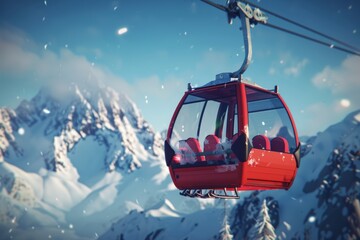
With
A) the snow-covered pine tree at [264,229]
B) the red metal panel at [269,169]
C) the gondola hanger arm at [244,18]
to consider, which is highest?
the gondola hanger arm at [244,18]

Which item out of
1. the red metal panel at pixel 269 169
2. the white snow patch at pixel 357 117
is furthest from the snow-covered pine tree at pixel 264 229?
the white snow patch at pixel 357 117

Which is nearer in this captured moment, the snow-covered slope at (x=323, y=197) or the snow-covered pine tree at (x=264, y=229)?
the snow-covered pine tree at (x=264, y=229)

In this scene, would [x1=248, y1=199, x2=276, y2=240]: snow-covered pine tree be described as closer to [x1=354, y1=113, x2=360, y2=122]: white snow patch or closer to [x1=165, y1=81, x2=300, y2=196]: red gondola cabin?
[x1=165, y1=81, x2=300, y2=196]: red gondola cabin

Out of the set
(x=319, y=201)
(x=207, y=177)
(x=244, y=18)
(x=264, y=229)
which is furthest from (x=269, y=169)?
(x=319, y=201)

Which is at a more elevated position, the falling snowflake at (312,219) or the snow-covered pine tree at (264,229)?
the snow-covered pine tree at (264,229)

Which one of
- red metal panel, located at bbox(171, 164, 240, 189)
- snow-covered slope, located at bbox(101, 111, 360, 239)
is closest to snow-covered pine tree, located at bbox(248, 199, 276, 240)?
red metal panel, located at bbox(171, 164, 240, 189)

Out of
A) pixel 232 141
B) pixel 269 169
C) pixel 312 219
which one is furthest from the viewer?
pixel 312 219

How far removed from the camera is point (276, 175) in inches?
302

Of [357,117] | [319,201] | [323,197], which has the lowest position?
[319,201]

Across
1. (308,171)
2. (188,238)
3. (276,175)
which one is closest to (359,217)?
(308,171)

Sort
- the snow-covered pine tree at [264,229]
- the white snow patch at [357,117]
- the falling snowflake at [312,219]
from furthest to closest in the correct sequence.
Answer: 1. the white snow patch at [357,117]
2. the falling snowflake at [312,219]
3. the snow-covered pine tree at [264,229]

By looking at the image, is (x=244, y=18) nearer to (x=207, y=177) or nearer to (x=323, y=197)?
(x=207, y=177)

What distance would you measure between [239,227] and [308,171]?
20263mm

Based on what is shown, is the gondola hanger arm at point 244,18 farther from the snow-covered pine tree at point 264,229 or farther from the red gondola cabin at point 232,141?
the snow-covered pine tree at point 264,229
